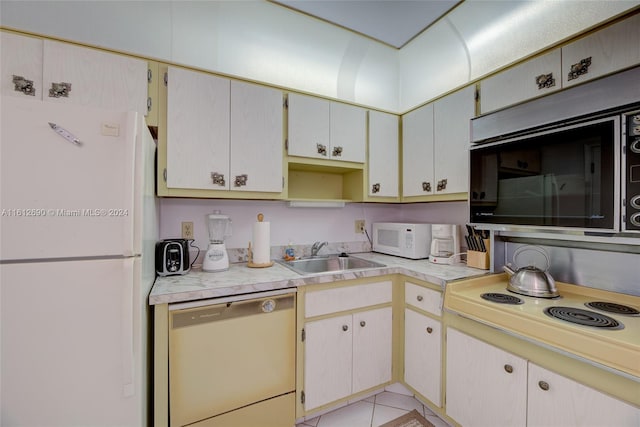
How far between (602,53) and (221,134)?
193 cm

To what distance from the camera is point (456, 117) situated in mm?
1812

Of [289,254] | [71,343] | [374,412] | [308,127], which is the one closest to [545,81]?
[308,127]

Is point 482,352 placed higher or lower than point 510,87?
lower

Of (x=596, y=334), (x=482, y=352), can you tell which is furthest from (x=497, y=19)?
(x=482, y=352)

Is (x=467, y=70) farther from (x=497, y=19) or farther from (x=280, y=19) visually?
(x=280, y=19)

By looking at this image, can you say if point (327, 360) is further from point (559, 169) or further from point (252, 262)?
point (559, 169)

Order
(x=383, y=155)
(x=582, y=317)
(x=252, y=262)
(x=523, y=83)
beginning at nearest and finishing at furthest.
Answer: (x=582, y=317), (x=523, y=83), (x=252, y=262), (x=383, y=155)

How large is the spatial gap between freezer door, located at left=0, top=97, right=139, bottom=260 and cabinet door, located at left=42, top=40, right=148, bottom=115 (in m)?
0.57

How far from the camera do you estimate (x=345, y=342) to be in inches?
65.0

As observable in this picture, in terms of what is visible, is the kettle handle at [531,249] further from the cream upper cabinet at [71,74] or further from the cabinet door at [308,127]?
the cream upper cabinet at [71,74]

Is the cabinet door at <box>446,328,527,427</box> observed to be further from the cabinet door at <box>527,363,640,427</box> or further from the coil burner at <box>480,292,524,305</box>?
the coil burner at <box>480,292,524,305</box>

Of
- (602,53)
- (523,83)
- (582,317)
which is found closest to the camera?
(582,317)

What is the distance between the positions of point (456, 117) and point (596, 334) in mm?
1396

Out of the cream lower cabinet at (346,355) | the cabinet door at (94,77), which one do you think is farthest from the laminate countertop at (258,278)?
the cabinet door at (94,77)
